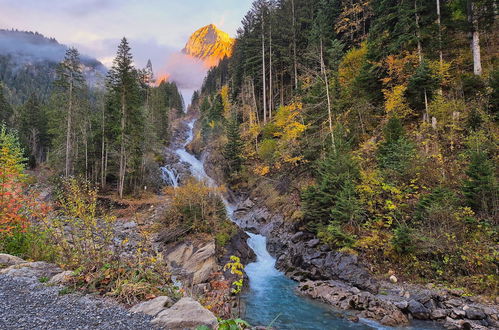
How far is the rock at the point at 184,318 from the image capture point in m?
3.78

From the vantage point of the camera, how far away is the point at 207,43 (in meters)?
134

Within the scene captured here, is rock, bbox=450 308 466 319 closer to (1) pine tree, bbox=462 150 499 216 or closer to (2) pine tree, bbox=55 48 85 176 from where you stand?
(1) pine tree, bbox=462 150 499 216

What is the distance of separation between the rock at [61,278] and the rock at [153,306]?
189 centimetres

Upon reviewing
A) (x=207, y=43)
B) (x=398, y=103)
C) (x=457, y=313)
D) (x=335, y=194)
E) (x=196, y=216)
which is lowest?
(x=457, y=313)

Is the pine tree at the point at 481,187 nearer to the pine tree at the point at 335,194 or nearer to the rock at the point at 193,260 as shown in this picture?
the pine tree at the point at 335,194

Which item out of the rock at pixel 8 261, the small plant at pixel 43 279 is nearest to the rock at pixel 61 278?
the small plant at pixel 43 279

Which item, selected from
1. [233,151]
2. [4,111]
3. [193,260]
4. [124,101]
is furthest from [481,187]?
[4,111]

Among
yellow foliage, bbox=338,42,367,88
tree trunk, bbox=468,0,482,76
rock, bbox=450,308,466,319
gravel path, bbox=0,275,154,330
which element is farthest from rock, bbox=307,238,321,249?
yellow foliage, bbox=338,42,367,88

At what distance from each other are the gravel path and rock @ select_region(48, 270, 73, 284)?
0.19m

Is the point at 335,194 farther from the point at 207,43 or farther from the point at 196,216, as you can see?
the point at 207,43

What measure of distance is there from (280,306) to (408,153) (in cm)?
892

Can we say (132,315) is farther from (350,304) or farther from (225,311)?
(350,304)

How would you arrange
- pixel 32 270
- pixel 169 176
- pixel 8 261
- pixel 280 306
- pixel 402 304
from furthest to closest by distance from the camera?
1. pixel 169 176
2. pixel 280 306
3. pixel 402 304
4. pixel 8 261
5. pixel 32 270

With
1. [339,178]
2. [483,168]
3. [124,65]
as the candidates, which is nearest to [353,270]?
[339,178]
